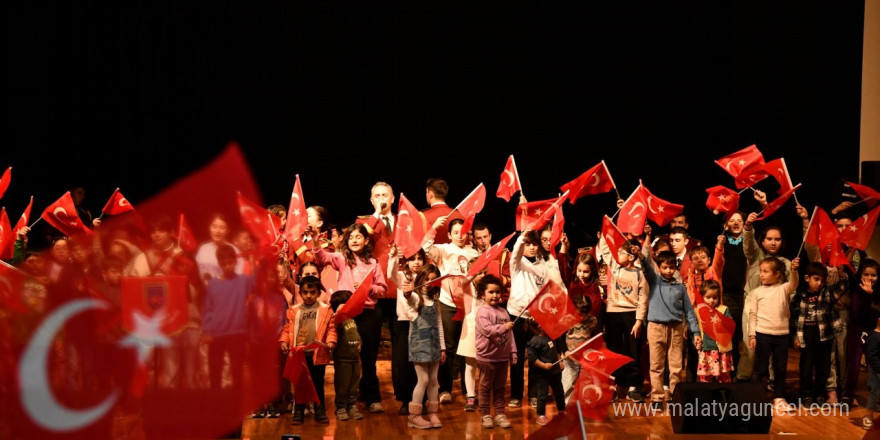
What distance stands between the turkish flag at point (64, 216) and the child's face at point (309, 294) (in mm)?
2472

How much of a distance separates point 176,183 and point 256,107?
1229mm

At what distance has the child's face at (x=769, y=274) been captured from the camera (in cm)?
703

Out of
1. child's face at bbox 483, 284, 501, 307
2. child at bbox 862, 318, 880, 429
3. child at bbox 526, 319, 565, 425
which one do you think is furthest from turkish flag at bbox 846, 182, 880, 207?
child's face at bbox 483, 284, 501, 307

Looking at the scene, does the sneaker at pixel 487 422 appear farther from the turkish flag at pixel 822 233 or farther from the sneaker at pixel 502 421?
the turkish flag at pixel 822 233

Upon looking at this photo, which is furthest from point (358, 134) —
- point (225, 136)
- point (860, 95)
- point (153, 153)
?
point (860, 95)

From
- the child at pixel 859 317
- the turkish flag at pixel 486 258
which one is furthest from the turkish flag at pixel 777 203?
the turkish flag at pixel 486 258

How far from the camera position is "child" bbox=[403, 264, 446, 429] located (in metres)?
6.39

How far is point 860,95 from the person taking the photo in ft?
35.0

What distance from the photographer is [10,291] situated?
19.1 ft

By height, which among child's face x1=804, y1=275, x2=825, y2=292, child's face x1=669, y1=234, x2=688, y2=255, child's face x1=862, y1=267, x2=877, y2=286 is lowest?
child's face x1=804, y1=275, x2=825, y2=292

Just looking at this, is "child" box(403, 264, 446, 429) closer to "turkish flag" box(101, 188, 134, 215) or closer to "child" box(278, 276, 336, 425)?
"child" box(278, 276, 336, 425)

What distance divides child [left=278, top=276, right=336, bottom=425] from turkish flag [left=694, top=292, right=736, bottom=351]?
2.65 m

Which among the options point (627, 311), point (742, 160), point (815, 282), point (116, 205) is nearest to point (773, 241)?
point (815, 282)

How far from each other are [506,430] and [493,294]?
91 centimetres
